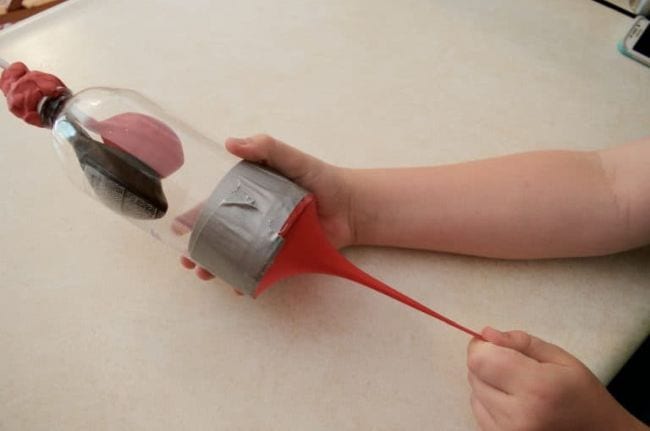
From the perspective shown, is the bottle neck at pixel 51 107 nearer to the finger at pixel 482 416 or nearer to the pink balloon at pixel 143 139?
the pink balloon at pixel 143 139

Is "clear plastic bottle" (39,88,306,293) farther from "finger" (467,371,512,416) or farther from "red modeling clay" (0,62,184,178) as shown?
"finger" (467,371,512,416)

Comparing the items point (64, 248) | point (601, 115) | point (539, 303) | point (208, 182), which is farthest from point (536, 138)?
point (64, 248)

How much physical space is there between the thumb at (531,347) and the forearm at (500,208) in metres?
0.09

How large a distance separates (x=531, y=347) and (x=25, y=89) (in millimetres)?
405

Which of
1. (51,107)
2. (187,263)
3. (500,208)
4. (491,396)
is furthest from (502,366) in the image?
(51,107)

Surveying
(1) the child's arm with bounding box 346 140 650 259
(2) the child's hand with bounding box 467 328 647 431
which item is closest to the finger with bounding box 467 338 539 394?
(2) the child's hand with bounding box 467 328 647 431

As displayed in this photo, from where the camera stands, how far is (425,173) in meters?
0.47

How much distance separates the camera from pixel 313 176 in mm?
443

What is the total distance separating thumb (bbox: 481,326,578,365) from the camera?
14.5 inches

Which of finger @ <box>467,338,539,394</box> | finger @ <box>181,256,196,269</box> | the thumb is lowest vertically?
finger @ <box>181,256,196,269</box>

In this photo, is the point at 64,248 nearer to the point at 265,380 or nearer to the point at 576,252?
the point at 265,380

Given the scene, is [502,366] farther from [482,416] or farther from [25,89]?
[25,89]

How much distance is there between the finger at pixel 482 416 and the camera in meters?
0.37

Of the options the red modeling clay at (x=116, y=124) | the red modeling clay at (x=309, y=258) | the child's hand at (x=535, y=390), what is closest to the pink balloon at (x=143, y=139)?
the red modeling clay at (x=116, y=124)
